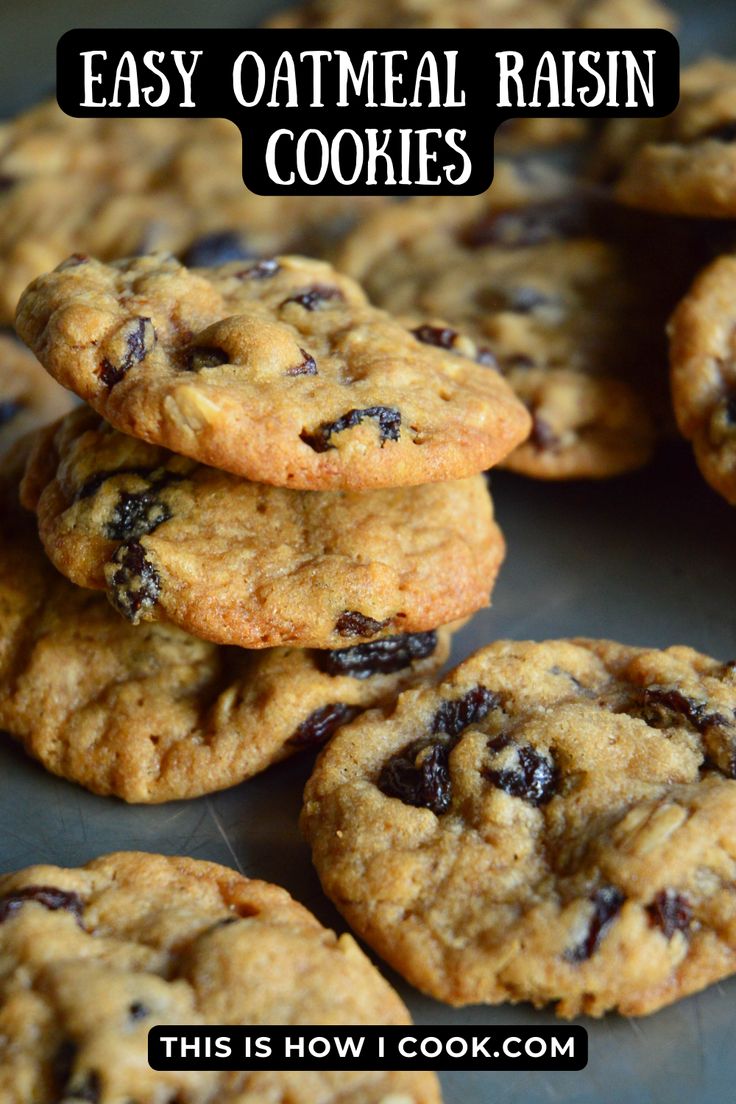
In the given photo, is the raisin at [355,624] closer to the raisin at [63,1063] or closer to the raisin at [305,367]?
the raisin at [305,367]

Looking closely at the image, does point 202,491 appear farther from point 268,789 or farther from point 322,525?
point 268,789

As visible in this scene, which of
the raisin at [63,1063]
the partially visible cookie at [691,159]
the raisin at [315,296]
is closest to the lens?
the raisin at [63,1063]

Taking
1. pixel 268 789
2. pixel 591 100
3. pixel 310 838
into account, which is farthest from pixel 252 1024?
pixel 591 100

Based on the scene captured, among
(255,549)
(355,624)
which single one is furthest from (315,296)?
(355,624)

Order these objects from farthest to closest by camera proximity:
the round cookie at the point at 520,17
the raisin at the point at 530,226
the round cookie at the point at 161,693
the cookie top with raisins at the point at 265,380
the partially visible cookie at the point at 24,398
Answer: the round cookie at the point at 520,17, the raisin at the point at 530,226, the partially visible cookie at the point at 24,398, the round cookie at the point at 161,693, the cookie top with raisins at the point at 265,380

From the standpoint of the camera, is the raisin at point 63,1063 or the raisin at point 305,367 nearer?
the raisin at point 63,1063

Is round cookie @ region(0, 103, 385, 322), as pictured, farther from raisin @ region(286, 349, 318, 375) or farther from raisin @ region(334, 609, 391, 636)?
raisin @ region(334, 609, 391, 636)

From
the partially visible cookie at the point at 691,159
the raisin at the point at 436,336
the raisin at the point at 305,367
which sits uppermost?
the partially visible cookie at the point at 691,159

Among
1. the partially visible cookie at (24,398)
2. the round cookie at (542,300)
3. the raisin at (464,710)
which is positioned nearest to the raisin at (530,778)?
the raisin at (464,710)
